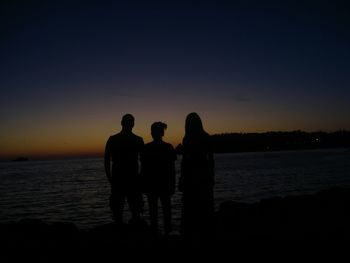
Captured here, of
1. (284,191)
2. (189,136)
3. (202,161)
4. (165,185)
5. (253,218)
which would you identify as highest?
(189,136)

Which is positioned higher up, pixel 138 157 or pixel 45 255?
pixel 138 157

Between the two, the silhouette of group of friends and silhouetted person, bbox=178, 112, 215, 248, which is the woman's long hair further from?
the silhouette of group of friends

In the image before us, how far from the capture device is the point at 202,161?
6.08 meters

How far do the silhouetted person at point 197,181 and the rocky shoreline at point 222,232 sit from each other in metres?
0.32

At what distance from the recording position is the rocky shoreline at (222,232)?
6.62 m

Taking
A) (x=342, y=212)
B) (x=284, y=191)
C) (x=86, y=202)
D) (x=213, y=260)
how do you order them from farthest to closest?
(x=284, y=191) → (x=86, y=202) → (x=342, y=212) → (x=213, y=260)

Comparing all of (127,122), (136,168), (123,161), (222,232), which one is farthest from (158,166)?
(222,232)

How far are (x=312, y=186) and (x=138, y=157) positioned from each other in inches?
1389

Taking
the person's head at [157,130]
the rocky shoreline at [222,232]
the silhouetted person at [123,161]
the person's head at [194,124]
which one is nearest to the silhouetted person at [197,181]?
the person's head at [194,124]

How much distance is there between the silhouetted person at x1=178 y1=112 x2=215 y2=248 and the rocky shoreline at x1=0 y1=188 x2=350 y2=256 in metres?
0.32

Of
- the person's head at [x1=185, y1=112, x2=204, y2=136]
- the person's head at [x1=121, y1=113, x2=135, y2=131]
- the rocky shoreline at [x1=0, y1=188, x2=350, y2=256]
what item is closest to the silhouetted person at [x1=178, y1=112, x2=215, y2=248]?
the person's head at [x1=185, y1=112, x2=204, y2=136]

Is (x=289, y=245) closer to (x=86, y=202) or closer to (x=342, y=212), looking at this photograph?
(x=342, y=212)

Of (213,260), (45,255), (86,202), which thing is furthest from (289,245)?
(86,202)

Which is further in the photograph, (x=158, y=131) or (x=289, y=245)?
(x=158, y=131)
